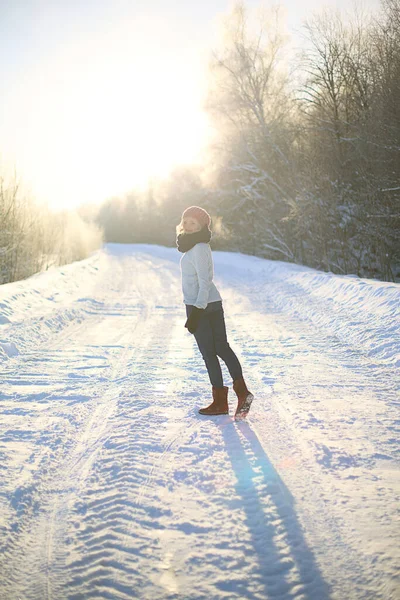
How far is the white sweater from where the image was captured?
130 inches

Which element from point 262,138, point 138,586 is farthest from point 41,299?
point 262,138

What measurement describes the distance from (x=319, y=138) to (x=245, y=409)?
1526cm

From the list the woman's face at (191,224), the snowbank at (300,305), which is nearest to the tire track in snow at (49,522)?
the woman's face at (191,224)

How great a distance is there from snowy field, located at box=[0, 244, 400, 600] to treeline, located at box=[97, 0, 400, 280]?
318 inches

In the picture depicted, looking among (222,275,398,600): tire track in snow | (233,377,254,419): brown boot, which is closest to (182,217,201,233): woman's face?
(233,377,254,419): brown boot

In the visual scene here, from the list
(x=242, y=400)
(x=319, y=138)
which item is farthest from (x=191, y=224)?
(x=319, y=138)

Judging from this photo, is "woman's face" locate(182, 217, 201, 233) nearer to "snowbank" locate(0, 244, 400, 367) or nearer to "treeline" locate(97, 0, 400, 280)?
"snowbank" locate(0, 244, 400, 367)

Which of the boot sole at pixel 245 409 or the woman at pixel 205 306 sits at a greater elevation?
the woman at pixel 205 306

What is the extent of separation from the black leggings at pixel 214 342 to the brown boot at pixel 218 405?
0.18ft

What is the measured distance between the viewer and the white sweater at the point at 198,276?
3.29 m

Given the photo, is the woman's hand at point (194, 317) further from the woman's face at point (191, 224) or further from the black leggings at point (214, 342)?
the woman's face at point (191, 224)

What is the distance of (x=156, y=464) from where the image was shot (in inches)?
102

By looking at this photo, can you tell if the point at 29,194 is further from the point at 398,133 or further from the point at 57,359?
the point at 398,133

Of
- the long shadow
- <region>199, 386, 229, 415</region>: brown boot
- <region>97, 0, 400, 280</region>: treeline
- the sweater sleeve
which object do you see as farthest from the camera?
<region>97, 0, 400, 280</region>: treeline
